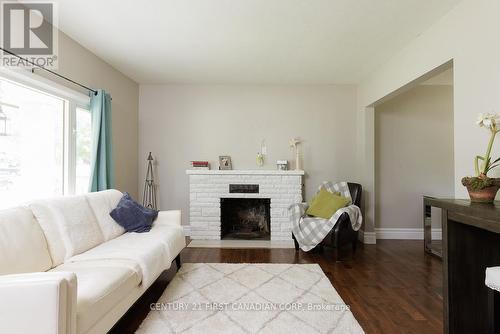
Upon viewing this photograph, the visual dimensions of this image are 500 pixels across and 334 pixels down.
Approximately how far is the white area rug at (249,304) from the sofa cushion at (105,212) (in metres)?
0.77

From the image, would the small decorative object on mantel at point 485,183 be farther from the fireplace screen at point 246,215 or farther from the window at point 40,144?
the window at point 40,144

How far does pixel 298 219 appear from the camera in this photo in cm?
339

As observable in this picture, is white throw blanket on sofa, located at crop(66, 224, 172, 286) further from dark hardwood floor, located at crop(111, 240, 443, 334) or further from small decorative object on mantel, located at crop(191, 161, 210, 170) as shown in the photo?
small decorative object on mantel, located at crop(191, 161, 210, 170)

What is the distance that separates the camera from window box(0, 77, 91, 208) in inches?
83.4

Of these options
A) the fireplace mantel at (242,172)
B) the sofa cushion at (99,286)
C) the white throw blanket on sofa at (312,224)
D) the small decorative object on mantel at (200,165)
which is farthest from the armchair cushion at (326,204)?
the sofa cushion at (99,286)

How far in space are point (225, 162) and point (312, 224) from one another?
5.71ft

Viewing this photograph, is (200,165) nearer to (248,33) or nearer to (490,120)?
(248,33)

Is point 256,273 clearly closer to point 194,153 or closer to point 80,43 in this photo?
point 194,153

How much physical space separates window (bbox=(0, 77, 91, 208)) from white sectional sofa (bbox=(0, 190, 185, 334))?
0.52m

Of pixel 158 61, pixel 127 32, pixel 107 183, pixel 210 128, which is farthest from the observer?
pixel 210 128

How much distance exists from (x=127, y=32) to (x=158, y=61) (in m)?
0.73

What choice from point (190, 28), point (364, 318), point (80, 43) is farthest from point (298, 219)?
point (80, 43)

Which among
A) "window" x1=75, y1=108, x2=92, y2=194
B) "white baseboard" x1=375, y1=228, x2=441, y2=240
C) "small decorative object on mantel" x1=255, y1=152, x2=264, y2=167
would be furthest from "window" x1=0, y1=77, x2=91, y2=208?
"white baseboard" x1=375, y1=228, x2=441, y2=240

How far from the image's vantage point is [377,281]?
254cm
